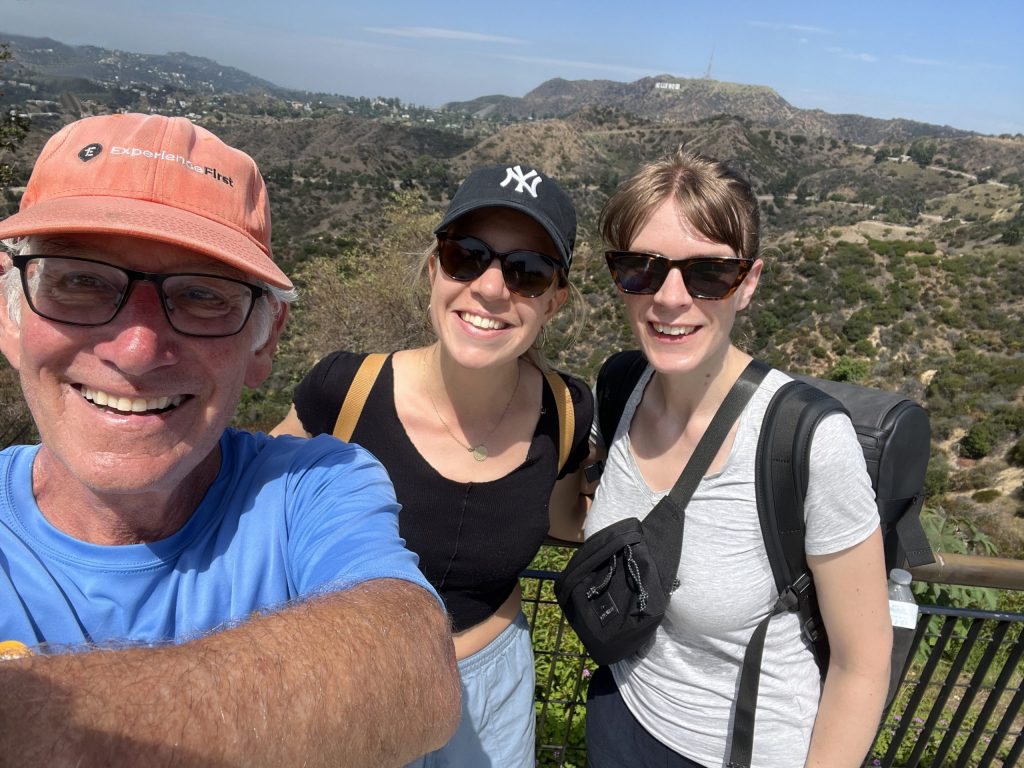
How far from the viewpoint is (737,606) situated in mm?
1528

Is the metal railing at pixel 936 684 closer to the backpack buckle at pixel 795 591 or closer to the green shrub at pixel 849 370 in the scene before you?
the backpack buckle at pixel 795 591

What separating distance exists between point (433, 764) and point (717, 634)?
2.75 feet

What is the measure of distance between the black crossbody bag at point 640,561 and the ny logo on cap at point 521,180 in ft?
2.48

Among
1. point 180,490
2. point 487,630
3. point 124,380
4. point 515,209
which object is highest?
point 515,209

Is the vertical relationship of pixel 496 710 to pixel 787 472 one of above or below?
below

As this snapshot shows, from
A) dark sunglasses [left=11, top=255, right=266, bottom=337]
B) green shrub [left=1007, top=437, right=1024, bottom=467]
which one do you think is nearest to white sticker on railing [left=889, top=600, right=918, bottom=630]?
dark sunglasses [left=11, top=255, right=266, bottom=337]

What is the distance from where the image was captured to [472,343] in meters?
1.71

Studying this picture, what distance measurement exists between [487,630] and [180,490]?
0.96 m

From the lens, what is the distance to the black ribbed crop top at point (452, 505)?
5.49 ft

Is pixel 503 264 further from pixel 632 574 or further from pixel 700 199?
pixel 632 574

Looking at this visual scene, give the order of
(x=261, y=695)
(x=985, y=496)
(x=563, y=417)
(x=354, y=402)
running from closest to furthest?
(x=261, y=695)
(x=354, y=402)
(x=563, y=417)
(x=985, y=496)

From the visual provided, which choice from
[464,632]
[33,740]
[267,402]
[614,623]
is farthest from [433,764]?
[267,402]

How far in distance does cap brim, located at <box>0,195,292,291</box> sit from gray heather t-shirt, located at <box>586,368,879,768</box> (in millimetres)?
1180

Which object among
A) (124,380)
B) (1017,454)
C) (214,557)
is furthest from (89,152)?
(1017,454)
